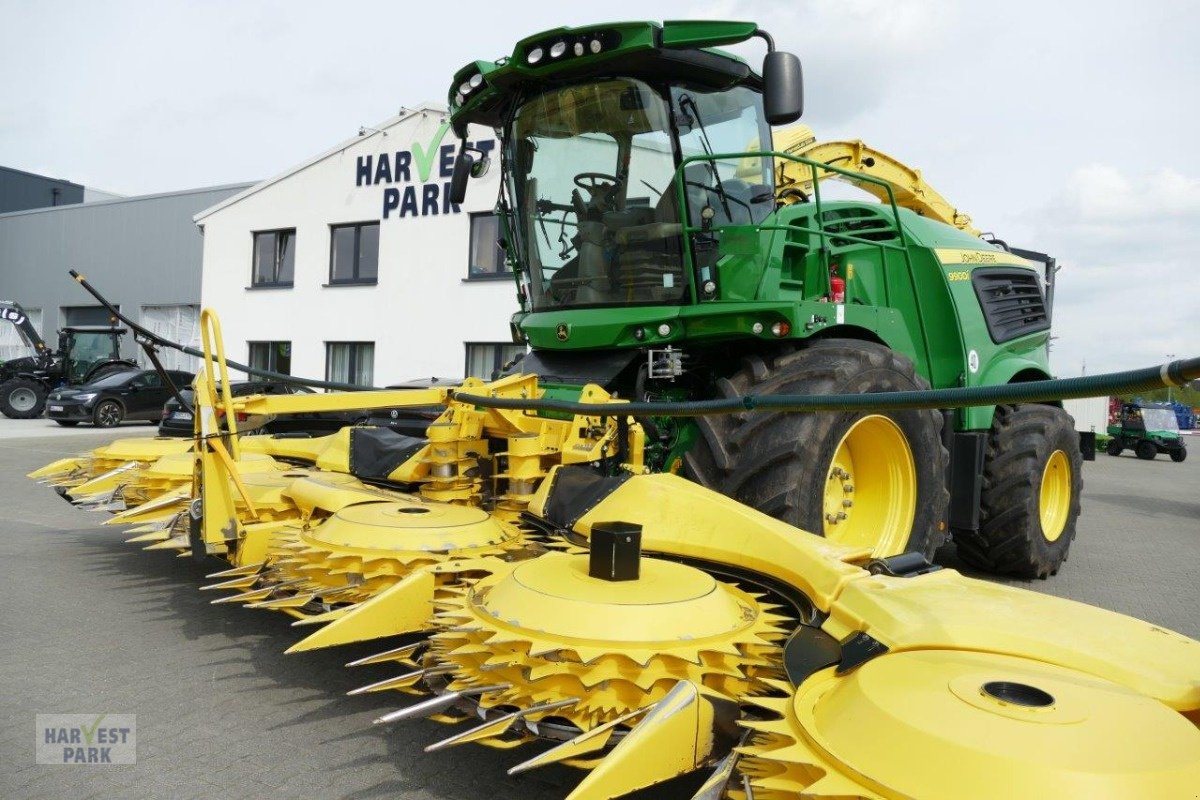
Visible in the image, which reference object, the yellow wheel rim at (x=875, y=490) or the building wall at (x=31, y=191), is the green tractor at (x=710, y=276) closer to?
the yellow wheel rim at (x=875, y=490)

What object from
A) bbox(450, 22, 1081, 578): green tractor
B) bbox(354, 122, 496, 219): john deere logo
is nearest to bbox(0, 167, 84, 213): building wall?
bbox(354, 122, 496, 219): john deere logo

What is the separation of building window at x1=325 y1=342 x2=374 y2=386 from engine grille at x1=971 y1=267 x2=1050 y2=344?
13.5 metres

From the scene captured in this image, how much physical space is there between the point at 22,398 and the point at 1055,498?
2217 centimetres

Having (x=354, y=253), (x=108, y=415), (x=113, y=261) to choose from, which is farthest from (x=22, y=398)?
(x=354, y=253)

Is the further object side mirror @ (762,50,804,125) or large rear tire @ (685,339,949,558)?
side mirror @ (762,50,804,125)

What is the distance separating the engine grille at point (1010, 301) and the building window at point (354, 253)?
518 inches

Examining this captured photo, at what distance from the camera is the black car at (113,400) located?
1750 centimetres

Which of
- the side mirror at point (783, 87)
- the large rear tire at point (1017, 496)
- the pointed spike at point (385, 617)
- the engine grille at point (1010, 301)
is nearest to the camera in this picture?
the pointed spike at point (385, 617)

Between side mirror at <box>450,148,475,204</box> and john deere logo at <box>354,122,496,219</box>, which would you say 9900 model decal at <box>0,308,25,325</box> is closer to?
john deere logo at <box>354,122,496,219</box>

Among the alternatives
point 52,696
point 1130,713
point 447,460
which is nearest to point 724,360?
point 447,460

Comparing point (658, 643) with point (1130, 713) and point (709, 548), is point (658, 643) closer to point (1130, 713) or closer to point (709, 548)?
point (709, 548)

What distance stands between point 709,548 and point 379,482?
2.00 meters

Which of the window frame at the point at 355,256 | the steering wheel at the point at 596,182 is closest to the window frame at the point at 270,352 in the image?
the window frame at the point at 355,256

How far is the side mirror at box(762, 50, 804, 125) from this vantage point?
3.63m
